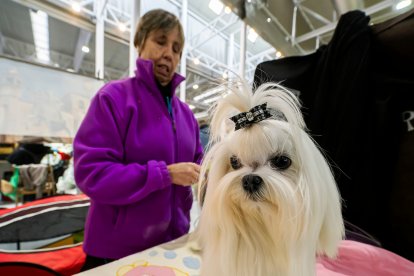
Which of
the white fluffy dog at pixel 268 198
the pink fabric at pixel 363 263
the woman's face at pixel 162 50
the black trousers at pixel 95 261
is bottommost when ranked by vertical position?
the black trousers at pixel 95 261

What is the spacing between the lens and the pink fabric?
0.57m

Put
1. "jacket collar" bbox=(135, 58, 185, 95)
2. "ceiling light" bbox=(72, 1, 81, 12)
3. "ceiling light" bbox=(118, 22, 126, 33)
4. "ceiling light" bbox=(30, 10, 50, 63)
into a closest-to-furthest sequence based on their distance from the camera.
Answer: "jacket collar" bbox=(135, 58, 185, 95) < "ceiling light" bbox=(72, 1, 81, 12) < "ceiling light" bbox=(118, 22, 126, 33) < "ceiling light" bbox=(30, 10, 50, 63)

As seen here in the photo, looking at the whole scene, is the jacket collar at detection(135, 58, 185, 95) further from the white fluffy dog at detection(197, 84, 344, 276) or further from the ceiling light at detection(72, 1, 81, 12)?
the ceiling light at detection(72, 1, 81, 12)

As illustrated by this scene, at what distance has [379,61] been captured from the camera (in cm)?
79

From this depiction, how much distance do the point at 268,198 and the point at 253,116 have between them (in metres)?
0.16

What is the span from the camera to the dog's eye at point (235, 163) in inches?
19.8

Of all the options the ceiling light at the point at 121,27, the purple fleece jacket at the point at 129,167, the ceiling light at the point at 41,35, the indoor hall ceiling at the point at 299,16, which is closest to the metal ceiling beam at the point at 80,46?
the ceiling light at the point at 41,35

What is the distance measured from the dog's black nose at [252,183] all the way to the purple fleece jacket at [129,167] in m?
0.34

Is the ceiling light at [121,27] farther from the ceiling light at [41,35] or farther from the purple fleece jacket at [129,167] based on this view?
the purple fleece jacket at [129,167]

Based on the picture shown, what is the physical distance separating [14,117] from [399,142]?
2233mm

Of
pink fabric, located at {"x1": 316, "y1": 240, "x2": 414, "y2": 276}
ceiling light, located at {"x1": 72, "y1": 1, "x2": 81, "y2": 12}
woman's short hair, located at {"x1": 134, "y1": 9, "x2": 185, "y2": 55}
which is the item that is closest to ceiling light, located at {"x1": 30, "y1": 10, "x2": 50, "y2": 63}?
ceiling light, located at {"x1": 72, "y1": 1, "x2": 81, "y2": 12}

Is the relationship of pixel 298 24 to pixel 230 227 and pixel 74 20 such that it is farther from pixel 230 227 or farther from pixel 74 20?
pixel 230 227

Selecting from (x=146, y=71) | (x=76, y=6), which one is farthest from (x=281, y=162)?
(x=76, y=6)

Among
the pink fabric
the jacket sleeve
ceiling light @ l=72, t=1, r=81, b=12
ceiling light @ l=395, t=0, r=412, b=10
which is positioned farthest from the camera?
ceiling light @ l=72, t=1, r=81, b=12
